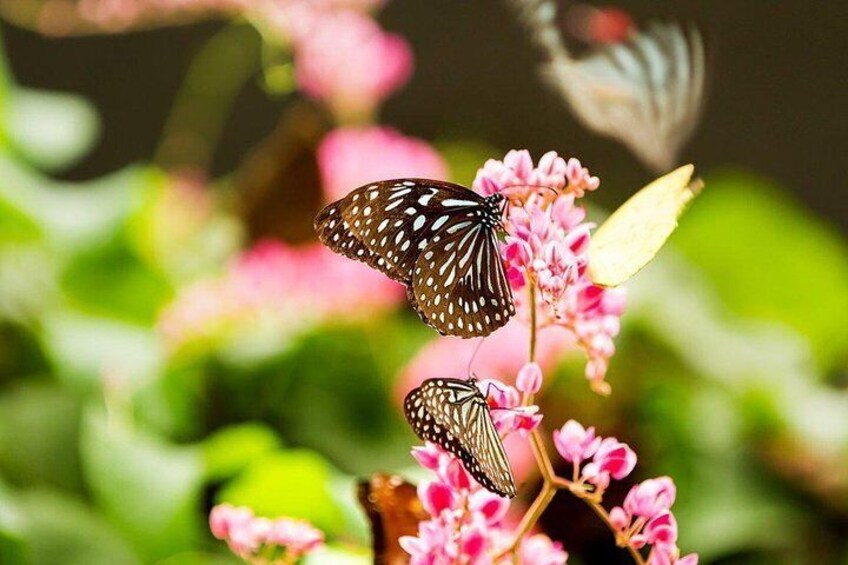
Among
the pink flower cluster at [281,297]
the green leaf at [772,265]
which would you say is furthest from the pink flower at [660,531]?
the green leaf at [772,265]

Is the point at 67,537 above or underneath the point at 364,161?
underneath

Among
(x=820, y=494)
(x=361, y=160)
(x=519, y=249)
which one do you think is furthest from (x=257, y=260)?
(x=519, y=249)

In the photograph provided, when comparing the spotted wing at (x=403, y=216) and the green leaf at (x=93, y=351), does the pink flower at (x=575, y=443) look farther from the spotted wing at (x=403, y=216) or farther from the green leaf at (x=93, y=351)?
the green leaf at (x=93, y=351)

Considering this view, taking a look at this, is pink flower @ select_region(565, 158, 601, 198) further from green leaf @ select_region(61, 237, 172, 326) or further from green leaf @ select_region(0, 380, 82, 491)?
green leaf @ select_region(61, 237, 172, 326)

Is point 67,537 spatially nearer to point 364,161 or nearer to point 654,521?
point 364,161

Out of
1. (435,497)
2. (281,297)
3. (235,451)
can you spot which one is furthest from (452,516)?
(281,297)

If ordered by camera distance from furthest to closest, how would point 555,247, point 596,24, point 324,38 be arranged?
point 324,38 → point 596,24 → point 555,247
